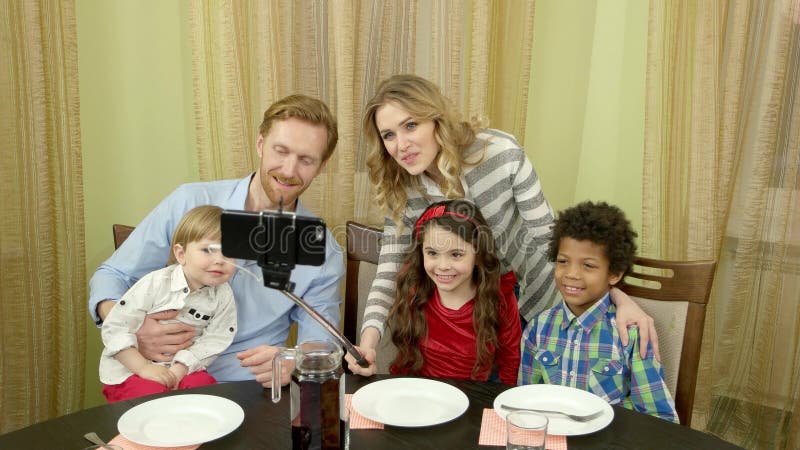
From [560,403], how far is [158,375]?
967mm

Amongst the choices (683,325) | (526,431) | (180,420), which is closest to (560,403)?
(526,431)

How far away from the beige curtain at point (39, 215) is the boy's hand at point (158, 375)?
685mm

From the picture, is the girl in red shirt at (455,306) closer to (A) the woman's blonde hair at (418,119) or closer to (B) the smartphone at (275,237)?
(A) the woman's blonde hair at (418,119)

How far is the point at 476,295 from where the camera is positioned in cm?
204

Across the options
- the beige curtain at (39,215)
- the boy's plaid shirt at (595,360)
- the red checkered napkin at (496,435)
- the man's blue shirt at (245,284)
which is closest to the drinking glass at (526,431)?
the red checkered napkin at (496,435)

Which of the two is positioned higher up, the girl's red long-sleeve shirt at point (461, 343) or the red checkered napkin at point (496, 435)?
the red checkered napkin at point (496, 435)

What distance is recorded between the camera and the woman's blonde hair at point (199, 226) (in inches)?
70.4

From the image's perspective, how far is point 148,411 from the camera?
1.35 m

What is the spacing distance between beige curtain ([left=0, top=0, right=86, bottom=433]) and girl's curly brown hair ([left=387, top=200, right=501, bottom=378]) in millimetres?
1067

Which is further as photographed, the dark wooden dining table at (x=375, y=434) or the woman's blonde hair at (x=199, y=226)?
the woman's blonde hair at (x=199, y=226)

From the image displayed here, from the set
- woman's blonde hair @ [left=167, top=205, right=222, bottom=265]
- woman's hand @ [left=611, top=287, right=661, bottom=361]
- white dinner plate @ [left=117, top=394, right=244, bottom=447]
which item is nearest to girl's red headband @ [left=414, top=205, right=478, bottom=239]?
woman's hand @ [left=611, top=287, right=661, bottom=361]

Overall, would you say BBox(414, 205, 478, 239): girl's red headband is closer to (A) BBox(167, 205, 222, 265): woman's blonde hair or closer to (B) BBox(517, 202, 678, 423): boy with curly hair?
(B) BBox(517, 202, 678, 423): boy with curly hair

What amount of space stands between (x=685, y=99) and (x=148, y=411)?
2.13m

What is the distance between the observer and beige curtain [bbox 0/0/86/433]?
2.12 meters
